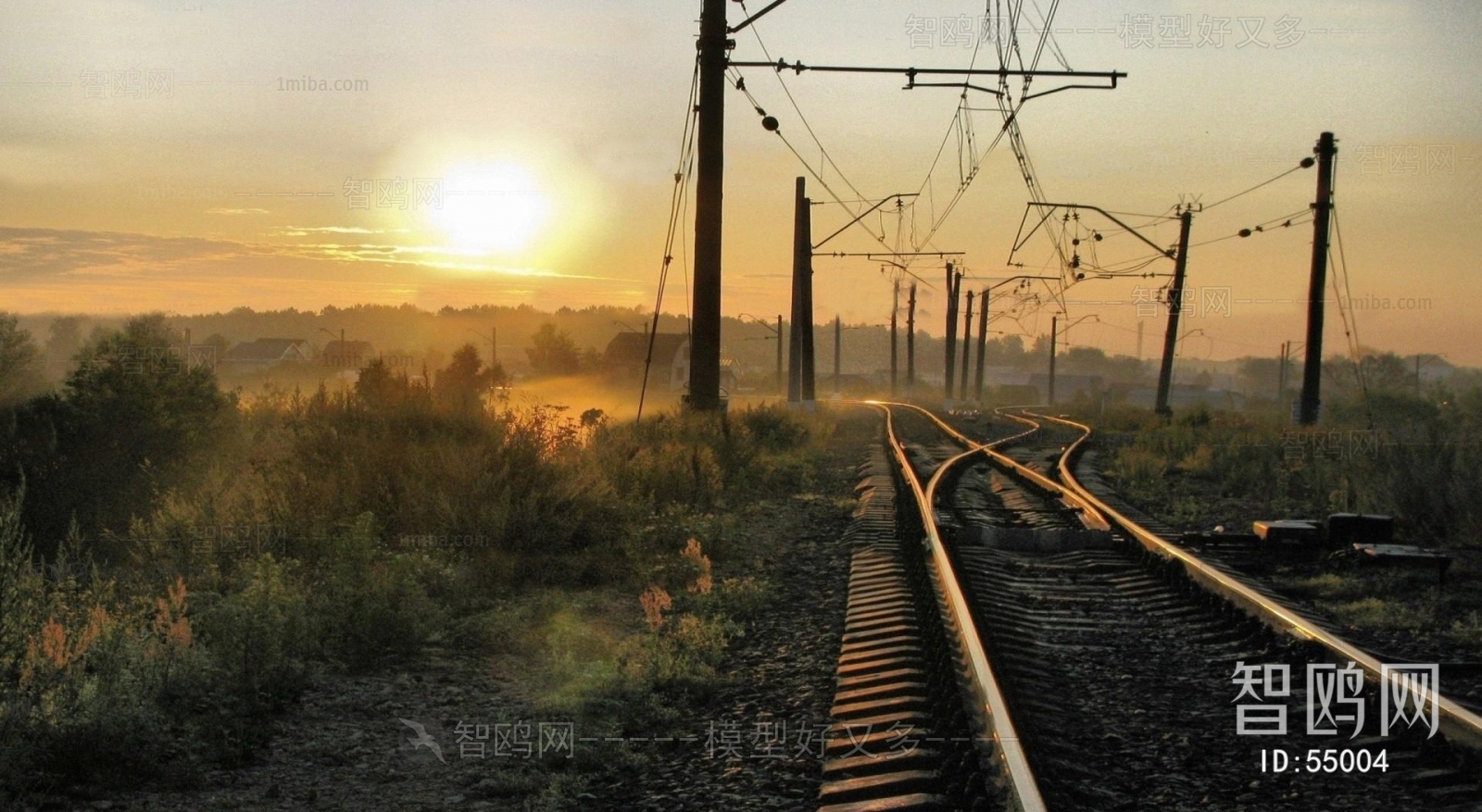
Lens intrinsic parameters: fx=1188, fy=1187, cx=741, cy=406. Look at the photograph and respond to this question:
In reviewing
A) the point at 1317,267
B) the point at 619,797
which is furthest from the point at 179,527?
the point at 1317,267

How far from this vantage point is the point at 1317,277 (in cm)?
3356

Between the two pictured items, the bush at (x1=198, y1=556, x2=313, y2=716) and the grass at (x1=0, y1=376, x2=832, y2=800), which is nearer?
the grass at (x1=0, y1=376, x2=832, y2=800)

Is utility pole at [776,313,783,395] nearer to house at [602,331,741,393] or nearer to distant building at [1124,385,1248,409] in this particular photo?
house at [602,331,741,393]

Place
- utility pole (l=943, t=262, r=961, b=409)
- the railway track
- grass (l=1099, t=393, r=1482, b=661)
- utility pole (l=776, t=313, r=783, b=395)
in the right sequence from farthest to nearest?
utility pole (l=776, t=313, r=783, b=395) < utility pole (l=943, t=262, r=961, b=409) < grass (l=1099, t=393, r=1482, b=661) < the railway track

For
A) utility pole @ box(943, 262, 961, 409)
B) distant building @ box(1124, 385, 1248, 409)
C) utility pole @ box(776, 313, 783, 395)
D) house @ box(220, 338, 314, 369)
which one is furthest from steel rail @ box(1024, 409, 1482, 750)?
distant building @ box(1124, 385, 1248, 409)

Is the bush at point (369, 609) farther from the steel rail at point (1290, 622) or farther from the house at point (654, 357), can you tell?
the house at point (654, 357)

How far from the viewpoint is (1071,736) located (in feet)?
18.6

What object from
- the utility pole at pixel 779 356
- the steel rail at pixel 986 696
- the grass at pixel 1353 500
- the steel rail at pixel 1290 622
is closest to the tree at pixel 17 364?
the steel rail at pixel 986 696

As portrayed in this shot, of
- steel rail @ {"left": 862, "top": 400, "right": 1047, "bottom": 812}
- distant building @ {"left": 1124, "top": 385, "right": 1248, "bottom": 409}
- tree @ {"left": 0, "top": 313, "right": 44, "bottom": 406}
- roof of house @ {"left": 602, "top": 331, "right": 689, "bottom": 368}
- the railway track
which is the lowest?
distant building @ {"left": 1124, "top": 385, "right": 1248, "bottom": 409}

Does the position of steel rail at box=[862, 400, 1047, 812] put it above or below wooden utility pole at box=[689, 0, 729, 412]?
below

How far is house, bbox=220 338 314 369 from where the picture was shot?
125113mm

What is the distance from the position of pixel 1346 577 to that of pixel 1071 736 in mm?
5528

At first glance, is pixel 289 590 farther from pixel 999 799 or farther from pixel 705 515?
pixel 705 515

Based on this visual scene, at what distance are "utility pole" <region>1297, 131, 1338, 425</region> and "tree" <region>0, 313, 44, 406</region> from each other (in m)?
30.9
